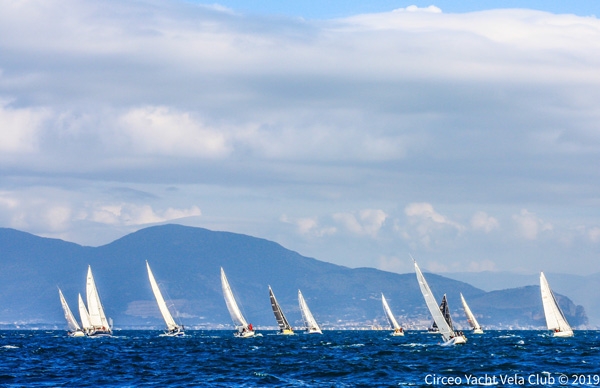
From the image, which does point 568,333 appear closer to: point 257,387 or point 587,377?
point 587,377

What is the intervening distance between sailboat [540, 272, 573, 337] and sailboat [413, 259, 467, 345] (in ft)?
142

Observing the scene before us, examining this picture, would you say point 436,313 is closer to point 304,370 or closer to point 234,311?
point 304,370

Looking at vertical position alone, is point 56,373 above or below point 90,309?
below

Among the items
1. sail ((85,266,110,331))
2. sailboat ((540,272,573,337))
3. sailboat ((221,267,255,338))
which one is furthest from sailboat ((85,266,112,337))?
sailboat ((540,272,573,337))

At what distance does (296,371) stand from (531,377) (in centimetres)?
2087

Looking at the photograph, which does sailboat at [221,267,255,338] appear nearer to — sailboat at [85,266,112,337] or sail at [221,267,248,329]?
sail at [221,267,248,329]

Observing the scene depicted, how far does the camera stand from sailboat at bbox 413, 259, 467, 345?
379ft

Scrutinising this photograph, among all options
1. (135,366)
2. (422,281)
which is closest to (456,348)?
(422,281)

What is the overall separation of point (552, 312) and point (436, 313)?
61.6 meters

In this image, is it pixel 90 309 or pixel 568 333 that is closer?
pixel 568 333

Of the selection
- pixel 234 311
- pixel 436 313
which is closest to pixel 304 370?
pixel 436 313

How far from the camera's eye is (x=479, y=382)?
71.6 m

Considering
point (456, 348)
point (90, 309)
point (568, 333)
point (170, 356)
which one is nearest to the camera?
point (170, 356)

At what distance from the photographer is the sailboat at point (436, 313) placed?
Answer: 115375mm
